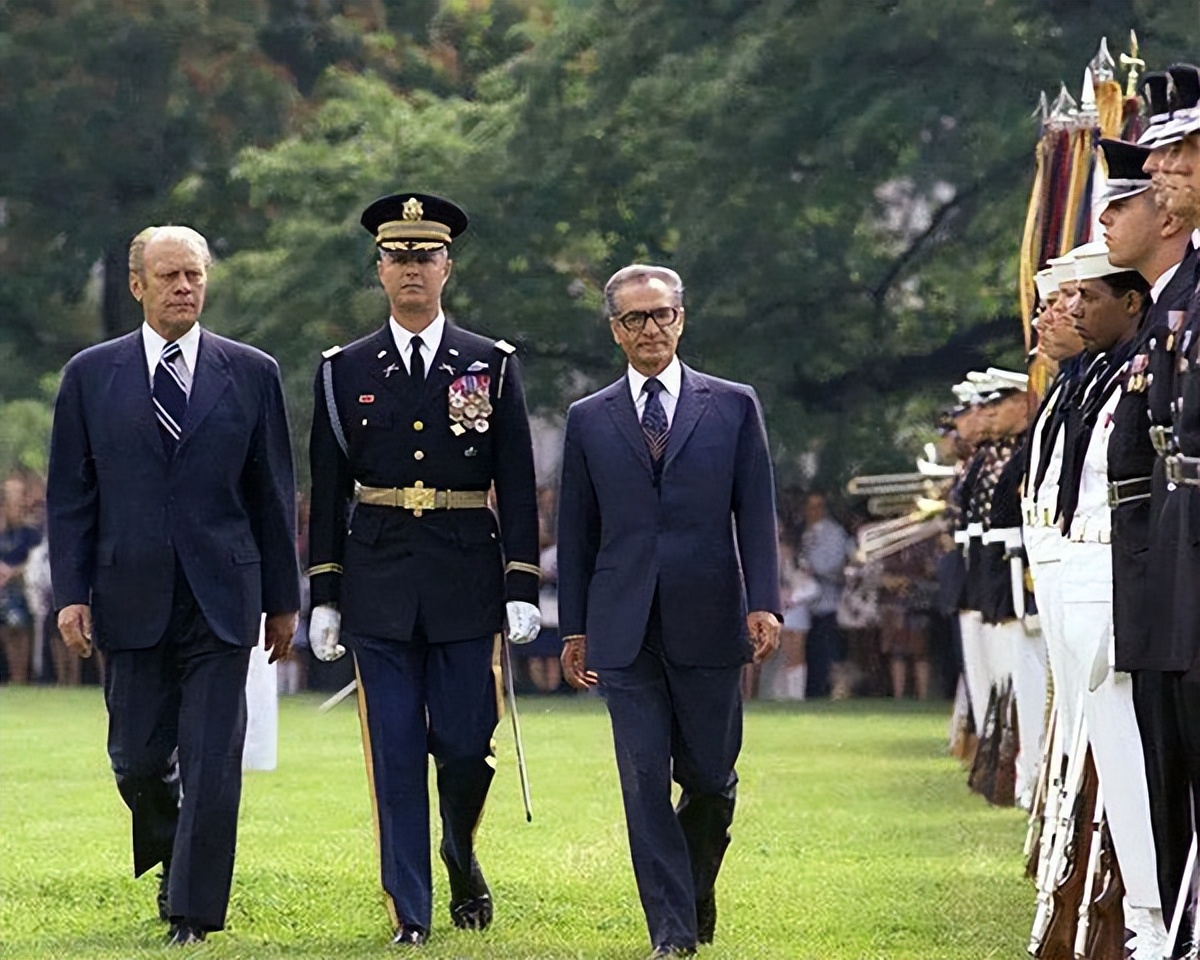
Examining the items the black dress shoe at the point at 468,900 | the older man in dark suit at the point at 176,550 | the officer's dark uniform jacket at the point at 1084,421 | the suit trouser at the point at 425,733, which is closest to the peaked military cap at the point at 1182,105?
the officer's dark uniform jacket at the point at 1084,421

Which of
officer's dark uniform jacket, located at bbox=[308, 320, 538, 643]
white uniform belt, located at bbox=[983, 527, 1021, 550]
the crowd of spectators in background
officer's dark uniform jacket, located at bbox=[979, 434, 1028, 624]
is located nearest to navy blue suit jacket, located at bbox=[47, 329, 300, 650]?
officer's dark uniform jacket, located at bbox=[308, 320, 538, 643]

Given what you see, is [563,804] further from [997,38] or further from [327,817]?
[997,38]

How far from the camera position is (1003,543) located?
46.8ft

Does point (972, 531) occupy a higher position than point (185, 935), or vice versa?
point (972, 531)

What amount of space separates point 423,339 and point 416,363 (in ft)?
0.29

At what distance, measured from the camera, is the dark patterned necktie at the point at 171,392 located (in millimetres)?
9742

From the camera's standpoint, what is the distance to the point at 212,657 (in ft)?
31.5

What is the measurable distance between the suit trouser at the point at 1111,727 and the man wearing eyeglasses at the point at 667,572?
1.15 m

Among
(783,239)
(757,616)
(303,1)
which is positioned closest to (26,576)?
(783,239)

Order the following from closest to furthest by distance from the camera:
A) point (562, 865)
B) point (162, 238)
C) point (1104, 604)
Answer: point (1104, 604)
point (162, 238)
point (562, 865)

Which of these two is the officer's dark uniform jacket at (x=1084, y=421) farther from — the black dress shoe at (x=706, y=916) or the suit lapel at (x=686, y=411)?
the black dress shoe at (x=706, y=916)

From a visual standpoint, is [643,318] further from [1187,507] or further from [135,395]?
[1187,507]

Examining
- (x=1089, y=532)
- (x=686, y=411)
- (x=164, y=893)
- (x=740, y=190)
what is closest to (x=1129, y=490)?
Answer: (x=1089, y=532)

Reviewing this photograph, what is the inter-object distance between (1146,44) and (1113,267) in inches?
689
